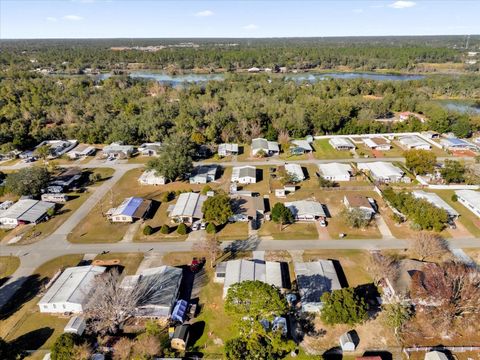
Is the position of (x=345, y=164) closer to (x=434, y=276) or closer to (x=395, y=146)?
(x=395, y=146)

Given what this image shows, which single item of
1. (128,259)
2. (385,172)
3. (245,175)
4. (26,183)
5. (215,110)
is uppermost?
(215,110)


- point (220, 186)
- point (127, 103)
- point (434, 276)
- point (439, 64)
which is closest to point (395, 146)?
point (220, 186)

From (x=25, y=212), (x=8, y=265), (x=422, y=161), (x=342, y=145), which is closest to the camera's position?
(x=8, y=265)

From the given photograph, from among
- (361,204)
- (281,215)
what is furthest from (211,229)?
(361,204)

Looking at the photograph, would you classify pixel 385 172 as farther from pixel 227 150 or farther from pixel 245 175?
pixel 227 150

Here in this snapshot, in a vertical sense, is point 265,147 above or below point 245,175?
above

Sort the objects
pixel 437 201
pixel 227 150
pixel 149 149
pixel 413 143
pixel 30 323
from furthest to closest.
→ pixel 413 143, pixel 149 149, pixel 227 150, pixel 437 201, pixel 30 323

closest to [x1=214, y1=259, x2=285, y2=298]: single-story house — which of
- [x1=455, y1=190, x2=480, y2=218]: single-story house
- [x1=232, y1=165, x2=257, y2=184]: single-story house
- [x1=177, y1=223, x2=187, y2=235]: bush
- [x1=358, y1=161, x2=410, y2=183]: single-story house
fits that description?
[x1=177, y1=223, x2=187, y2=235]: bush
